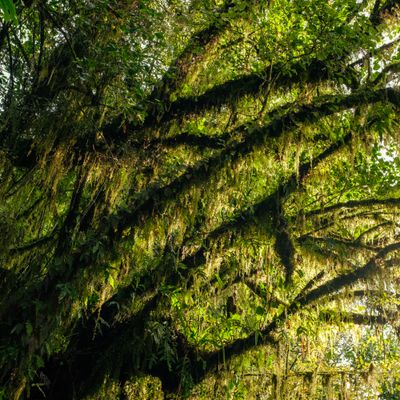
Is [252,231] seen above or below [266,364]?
above

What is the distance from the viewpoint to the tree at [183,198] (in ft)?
13.1

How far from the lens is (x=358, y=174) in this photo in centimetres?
682

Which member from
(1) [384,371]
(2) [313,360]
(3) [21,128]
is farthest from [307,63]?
(1) [384,371]

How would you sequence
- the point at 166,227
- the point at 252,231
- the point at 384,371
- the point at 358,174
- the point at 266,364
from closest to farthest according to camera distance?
the point at 166,227 → the point at 252,231 → the point at 266,364 → the point at 358,174 → the point at 384,371

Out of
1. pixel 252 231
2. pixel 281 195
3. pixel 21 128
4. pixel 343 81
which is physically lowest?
pixel 252 231

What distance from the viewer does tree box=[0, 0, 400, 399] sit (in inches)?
157

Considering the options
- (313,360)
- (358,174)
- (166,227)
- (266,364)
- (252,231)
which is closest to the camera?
(166,227)

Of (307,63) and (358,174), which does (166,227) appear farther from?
(358,174)

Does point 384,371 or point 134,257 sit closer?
point 134,257

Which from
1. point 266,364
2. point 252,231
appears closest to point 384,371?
point 266,364

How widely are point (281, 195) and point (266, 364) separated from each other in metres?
2.07

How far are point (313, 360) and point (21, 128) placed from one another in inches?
185

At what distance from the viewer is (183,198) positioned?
12.9 feet

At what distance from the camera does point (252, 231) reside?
179 inches
